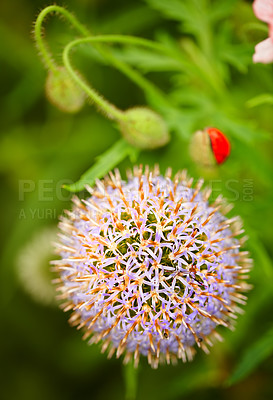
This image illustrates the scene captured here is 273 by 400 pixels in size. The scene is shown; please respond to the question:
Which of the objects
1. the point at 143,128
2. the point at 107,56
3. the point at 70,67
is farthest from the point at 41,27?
the point at 143,128

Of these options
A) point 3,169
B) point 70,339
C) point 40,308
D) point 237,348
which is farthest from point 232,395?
point 3,169

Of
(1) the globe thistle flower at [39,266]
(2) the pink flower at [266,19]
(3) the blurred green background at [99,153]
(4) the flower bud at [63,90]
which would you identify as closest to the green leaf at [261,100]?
(2) the pink flower at [266,19]

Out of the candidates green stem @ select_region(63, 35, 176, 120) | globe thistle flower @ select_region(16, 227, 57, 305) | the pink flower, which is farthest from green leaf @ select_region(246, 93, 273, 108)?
globe thistle flower @ select_region(16, 227, 57, 305)

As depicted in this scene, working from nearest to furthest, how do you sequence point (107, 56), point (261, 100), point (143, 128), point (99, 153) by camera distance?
1. point (261, 100)
2. point (143, 128)
3. point (107, 56)
4. point (99, 153)

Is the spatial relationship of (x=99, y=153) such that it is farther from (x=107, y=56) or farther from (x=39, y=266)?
(x=107, y=56)

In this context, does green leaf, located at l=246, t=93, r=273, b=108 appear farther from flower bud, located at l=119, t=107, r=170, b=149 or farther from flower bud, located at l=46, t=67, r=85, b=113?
flower bud, located at l=46, t=67, r=85, b=113

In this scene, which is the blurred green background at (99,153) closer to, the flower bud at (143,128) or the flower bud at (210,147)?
the flower bud at (143,128)

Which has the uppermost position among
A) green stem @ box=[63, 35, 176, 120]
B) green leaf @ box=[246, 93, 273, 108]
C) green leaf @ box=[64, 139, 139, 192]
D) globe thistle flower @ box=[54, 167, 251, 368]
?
green stem @ box=[63, 35, 176, 120]
